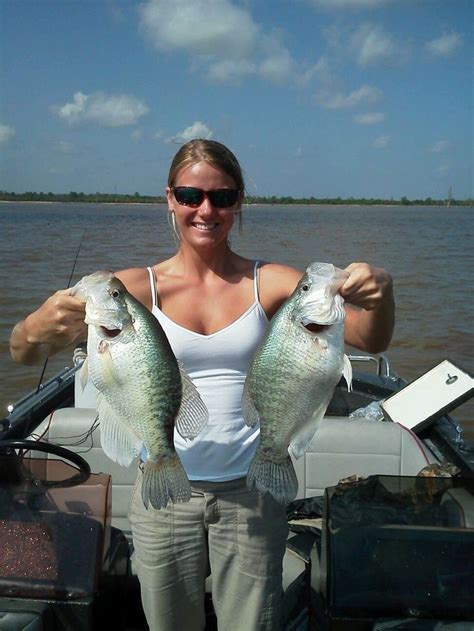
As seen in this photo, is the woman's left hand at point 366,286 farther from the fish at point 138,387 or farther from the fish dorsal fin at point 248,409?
the fish at point 138,387

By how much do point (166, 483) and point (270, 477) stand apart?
13.4 inches

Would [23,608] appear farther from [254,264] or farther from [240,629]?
[254,264]

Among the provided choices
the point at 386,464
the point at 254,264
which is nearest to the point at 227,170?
the point at 254,264

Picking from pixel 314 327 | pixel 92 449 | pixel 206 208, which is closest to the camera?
pixel 314 327

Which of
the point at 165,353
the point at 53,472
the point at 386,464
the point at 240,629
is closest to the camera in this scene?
the point at 165,353

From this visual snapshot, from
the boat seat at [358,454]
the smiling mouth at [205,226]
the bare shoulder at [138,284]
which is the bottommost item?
the boat seat at [358,454]

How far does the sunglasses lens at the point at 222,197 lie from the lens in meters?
2.33

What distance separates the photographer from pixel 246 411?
87.1 inches

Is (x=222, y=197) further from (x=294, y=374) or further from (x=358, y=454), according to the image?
(x=358, y=454)

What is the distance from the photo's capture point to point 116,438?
2219 mm

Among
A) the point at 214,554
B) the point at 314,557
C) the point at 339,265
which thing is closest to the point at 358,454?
the point at 314,557

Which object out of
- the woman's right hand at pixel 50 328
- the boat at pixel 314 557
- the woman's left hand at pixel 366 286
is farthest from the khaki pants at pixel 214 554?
the woman's left hand at pixel 366 286

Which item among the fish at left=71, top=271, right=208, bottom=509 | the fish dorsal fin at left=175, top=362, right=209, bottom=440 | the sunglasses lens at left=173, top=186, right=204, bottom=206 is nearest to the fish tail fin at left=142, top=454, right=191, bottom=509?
the fish at left=71, top=271, right=208, bottom=509

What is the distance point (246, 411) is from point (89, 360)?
540mm
